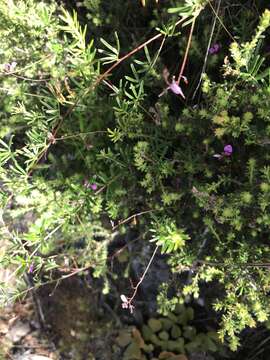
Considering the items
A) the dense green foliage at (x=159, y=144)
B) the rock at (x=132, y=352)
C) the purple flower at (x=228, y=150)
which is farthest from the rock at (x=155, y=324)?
the purple flower at (x=228, y=150)

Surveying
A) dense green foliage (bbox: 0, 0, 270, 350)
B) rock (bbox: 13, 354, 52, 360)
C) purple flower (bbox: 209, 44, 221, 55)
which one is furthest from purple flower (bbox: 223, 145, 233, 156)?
rock (bbox: 13, 354, 52, 360)

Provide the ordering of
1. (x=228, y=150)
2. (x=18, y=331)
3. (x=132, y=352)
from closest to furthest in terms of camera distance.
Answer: (x=228, y=150) < (x=132, y=352) < (x=18, y=331)

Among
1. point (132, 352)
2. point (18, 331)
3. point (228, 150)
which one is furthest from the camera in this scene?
point (18, 331)

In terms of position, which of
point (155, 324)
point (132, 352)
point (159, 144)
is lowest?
point (132, 352)

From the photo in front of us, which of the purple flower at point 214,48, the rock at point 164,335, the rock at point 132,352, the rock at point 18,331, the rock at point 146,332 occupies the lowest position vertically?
the rock at point 18,331

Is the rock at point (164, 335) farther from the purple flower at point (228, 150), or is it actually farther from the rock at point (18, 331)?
the purple flower at point (228, 150)

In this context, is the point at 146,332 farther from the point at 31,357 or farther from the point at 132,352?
the point at 31,357

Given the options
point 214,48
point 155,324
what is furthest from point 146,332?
point 214,48

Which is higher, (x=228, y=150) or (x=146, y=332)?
(x=228, y=150)
